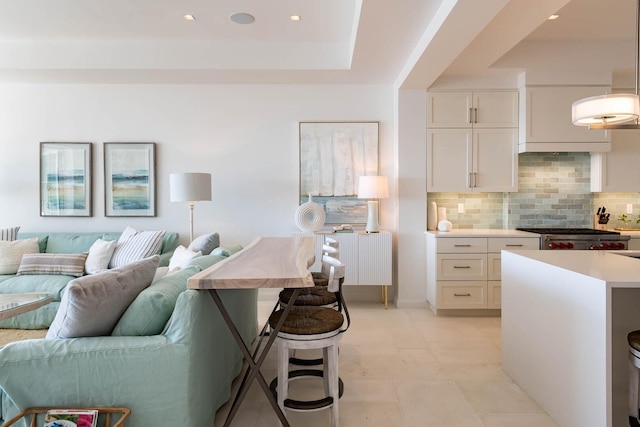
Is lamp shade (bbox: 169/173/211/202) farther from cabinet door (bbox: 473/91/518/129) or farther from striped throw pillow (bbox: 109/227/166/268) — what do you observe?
cabinet door (bbox: 473/91/518/129)

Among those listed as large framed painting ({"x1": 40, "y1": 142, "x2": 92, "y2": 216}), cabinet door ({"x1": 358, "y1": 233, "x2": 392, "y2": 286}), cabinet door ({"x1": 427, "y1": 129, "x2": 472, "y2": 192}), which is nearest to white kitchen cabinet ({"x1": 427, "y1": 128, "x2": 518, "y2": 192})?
cabinet door ({"x1": 427, "y1": 129, "x2": 472, "y2": 192})

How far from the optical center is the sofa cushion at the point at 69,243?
12.3 feet

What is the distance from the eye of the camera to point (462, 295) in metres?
3.63

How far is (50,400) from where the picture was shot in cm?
145

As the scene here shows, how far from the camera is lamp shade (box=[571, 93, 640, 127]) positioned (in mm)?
1936

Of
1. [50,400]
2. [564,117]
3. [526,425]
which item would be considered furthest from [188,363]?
[564,117]

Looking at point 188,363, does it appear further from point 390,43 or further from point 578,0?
point 578,0

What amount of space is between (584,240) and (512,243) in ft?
2.11

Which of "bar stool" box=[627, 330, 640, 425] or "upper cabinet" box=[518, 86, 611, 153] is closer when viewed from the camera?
"bar stool" box=[627, 330, 640, 425]

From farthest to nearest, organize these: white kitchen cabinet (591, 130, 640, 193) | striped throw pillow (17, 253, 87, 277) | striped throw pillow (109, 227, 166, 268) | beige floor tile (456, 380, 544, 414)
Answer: white kitchen cabinet (591, 130, 640, 193) → striped throw pillow (109, 227, 166, 268) → striped throw pillow (17, 253, 87, 277) → beige floor tile (456, 380, 544, 414)

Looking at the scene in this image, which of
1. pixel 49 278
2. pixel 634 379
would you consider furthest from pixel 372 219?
pixel 49 278

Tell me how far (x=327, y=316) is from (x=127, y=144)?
3458mm

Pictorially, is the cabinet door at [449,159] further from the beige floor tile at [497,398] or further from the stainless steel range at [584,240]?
the beige floor tile at [497,398]

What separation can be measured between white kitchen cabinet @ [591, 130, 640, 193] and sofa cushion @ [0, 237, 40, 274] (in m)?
6.06
